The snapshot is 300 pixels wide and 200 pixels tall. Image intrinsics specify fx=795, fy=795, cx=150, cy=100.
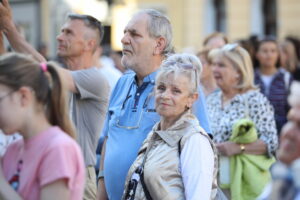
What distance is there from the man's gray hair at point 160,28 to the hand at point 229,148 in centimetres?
155

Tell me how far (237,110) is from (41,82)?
3394mm

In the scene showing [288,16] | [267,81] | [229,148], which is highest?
[288,16]

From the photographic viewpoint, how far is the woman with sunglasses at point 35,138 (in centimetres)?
350

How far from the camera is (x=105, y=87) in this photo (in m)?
5.79

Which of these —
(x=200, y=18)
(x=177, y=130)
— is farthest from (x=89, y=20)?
(x=200, y=18)

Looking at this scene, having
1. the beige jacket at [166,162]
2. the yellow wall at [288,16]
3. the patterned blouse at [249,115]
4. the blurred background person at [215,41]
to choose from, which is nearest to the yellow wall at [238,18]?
the yellow wall at [288,16]

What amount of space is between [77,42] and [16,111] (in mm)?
2616

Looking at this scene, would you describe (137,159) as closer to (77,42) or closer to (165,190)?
(165,190)

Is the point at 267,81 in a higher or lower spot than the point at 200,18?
lower

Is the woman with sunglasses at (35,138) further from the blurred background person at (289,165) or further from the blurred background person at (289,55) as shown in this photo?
the blurred background person at (289,55)

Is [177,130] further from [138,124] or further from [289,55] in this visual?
[289,55]

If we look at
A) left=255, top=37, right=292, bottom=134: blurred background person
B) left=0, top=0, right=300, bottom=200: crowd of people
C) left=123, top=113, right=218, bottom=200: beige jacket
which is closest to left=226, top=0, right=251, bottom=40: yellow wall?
left=255, top=37, right=292, bottom=134: blurred background person

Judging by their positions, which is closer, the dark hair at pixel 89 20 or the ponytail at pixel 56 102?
the ponytail at pixel 56 102

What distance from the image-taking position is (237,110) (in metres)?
6.80
